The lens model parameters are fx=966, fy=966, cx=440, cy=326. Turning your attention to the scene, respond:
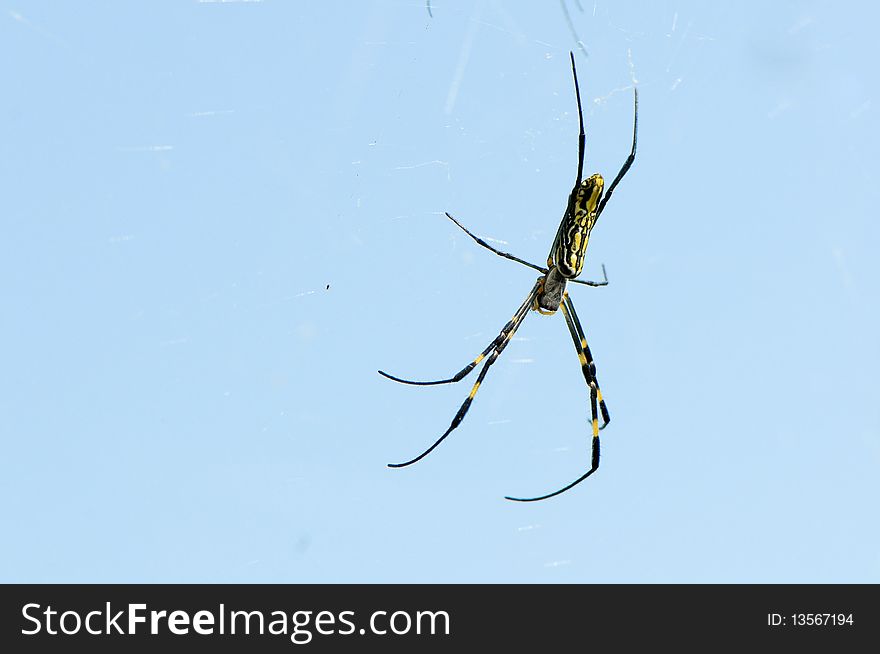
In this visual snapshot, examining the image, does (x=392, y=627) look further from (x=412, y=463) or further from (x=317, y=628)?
(x=412, y=463)

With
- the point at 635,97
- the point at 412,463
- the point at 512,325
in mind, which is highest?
the point at 635,97

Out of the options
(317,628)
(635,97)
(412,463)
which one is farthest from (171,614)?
(635,97)

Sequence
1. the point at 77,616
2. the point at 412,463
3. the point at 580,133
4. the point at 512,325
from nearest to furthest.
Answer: the point at 580,133
the point at 77,616
the point at 412,463
the point at 512,325

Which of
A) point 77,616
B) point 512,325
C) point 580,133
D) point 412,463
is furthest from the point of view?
point 512,325

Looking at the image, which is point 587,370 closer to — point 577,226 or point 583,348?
point 583,348

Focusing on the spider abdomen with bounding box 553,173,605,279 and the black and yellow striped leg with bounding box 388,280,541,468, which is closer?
the spider abdomen with bounding box 553,173,605,279

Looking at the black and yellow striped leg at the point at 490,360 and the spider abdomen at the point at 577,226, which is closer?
A: the spider abdomen at the point at 577,226

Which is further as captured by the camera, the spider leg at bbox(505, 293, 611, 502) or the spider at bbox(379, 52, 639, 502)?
the spider leg at bbox(505, 293, 611, 502)
